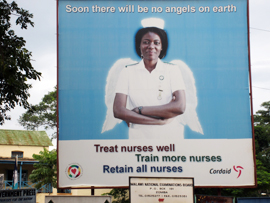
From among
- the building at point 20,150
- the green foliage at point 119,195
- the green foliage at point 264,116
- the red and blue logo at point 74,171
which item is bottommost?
the green foliage at point 119,195

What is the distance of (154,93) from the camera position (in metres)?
14.9

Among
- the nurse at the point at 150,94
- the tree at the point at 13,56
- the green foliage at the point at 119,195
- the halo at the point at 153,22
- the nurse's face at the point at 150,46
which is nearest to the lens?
the tree at the point at 13,56

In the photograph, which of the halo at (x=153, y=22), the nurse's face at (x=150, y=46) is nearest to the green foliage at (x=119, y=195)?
the nurse's face at (x=150, y=46)

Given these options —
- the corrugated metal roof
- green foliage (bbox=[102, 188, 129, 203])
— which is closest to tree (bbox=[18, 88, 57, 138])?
the corrugated metal roof

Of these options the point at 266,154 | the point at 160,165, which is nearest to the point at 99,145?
the point at 160,165

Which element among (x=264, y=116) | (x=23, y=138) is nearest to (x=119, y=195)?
(x=23, y=138)

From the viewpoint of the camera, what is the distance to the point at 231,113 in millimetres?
14867

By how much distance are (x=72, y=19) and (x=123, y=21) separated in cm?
196

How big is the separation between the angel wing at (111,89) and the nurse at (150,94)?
15 centimetres

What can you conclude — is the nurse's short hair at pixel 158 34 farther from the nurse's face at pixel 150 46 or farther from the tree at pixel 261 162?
the tree at pixel 261 162

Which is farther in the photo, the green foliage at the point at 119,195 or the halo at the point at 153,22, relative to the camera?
the green foliage at the point at 119,195

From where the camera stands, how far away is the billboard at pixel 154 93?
47.1 ft

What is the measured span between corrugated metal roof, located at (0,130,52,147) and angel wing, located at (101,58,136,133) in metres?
14.6

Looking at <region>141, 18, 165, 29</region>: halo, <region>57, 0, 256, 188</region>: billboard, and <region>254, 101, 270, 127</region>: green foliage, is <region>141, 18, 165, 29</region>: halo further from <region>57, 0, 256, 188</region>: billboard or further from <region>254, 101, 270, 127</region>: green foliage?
<region>254, 101, 270, 127</region>: green foliage
